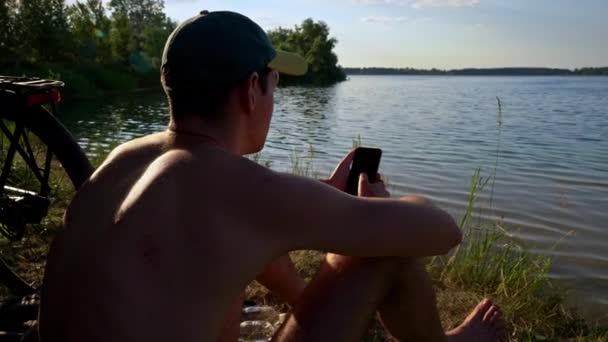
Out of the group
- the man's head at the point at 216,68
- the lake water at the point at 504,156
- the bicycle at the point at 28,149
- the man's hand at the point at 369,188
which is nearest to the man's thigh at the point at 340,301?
the man's hand at the point at 369,188

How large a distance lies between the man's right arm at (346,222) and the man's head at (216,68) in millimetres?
253

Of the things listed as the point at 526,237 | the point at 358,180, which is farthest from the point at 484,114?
the point at 358,180

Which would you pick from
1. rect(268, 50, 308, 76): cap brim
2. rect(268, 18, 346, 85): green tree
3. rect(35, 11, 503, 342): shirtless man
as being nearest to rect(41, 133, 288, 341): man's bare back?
rect(35, 11, 503, 342): shirtless man

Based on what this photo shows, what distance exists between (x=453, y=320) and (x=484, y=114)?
17.5m

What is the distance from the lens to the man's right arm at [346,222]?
1.41 metres

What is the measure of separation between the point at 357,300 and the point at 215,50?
3.05 ft

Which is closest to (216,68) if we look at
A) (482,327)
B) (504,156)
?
(482,327)

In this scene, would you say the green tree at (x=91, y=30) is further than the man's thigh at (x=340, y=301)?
Yes

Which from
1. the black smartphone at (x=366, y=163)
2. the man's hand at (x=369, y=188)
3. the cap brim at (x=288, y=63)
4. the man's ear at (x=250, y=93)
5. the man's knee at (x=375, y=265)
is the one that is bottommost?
the man's knee at (x=375, y=265)

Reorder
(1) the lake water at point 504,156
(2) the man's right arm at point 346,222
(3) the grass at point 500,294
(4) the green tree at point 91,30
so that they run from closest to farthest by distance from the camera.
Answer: (2) the man's right arm at point 346,222 < (3) the grass at point 500,294 < (1) the lake water at point 504,156 < (4) the green tree at point 91,30

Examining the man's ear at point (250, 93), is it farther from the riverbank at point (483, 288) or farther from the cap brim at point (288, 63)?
the riverbank at point (483, 288)

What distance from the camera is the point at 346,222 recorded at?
5.06 feet

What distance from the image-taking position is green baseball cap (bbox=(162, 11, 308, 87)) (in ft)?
4.85

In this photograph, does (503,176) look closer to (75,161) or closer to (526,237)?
(526,237)
